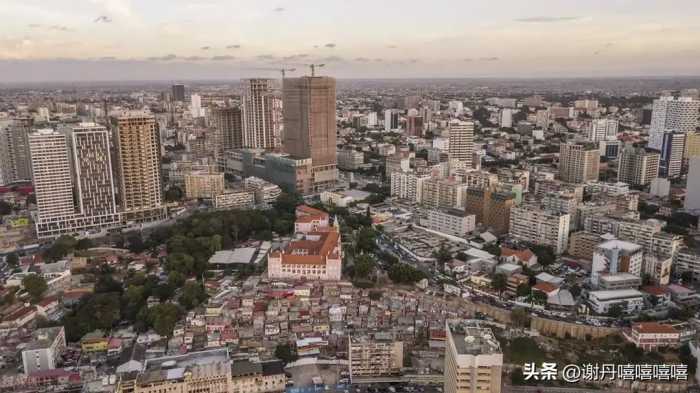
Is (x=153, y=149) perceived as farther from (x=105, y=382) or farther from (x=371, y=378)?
(x=371, y=378)

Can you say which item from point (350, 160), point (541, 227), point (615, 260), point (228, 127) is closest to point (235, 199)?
point (228, 127)

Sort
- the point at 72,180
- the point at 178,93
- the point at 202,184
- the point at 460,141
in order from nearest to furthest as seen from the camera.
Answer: the point at 72,180 < the point at 202,184 < the point at 460,141 < the point at 178,93

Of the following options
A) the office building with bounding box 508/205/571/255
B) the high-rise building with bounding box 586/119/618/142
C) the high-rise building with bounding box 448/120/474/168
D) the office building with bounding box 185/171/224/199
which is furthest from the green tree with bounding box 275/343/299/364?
the high-rise building with bounding box 586/119/618/142

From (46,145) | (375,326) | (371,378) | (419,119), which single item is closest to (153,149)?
(46,145)

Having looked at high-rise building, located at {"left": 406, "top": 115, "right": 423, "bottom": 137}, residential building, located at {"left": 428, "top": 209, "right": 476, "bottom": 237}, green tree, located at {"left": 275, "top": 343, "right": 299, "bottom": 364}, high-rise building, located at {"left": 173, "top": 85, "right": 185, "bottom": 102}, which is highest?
high-rise building, located at {"left": 173, "top": 85, "right": 185, "bottom": 102}

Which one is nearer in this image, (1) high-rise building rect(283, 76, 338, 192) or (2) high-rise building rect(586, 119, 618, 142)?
(1) high-rise building rect(283, 76, 338, 192)

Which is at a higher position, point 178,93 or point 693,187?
point 178,93

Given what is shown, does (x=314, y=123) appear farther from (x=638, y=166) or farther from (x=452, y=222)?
(x=638, y=166)

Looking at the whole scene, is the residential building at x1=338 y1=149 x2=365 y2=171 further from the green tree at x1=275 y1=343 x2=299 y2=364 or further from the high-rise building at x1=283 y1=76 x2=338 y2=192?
the green tree at x1=275 y1=343 x2=299 y2=364
